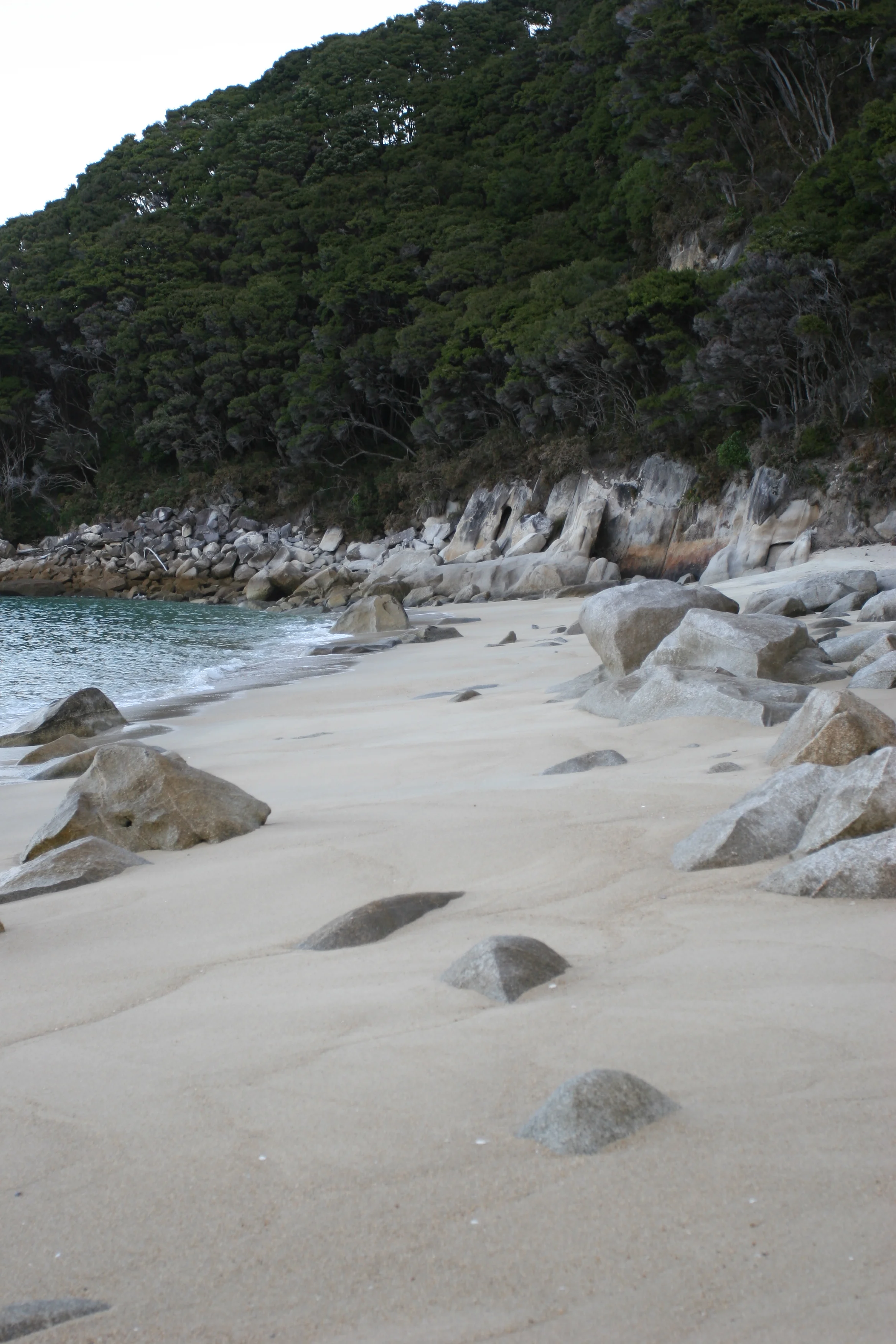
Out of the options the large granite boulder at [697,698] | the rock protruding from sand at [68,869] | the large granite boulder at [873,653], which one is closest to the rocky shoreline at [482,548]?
the large granite boulder at [873,653]

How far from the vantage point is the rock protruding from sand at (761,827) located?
313cm

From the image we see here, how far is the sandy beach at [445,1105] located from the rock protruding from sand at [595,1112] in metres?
0.03

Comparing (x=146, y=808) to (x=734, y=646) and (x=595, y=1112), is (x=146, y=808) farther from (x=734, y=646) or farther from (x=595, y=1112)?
(x=734, y=646)

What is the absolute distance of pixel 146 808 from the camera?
431cm

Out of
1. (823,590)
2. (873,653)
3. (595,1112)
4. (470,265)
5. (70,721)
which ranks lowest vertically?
(823,590)

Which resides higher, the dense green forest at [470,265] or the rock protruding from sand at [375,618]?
the dense green forest at [470,265]

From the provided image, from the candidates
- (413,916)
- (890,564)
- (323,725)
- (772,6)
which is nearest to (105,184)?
(772,6)

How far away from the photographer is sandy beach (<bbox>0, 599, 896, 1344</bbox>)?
132 centimetres

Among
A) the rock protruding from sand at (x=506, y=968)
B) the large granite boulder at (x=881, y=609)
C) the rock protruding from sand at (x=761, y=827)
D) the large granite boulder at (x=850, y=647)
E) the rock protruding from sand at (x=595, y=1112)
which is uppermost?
the rock protruding from sand at (x=595, y=1112)

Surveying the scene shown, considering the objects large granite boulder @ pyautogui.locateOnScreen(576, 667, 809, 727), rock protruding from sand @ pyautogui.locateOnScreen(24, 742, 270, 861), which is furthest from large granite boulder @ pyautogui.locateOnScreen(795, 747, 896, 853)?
rock protruding from sand @ pyautogui.locateOnScreen(24, 742, 270, 861)

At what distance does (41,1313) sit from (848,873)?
85.0 inches

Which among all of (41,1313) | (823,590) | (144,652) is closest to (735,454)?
(823,590)

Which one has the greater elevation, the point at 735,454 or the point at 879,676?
the point at 735,454

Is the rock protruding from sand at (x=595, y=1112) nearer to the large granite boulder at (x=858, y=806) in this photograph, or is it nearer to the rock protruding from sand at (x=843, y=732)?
the large granite boulder at (x=858, y=806)
